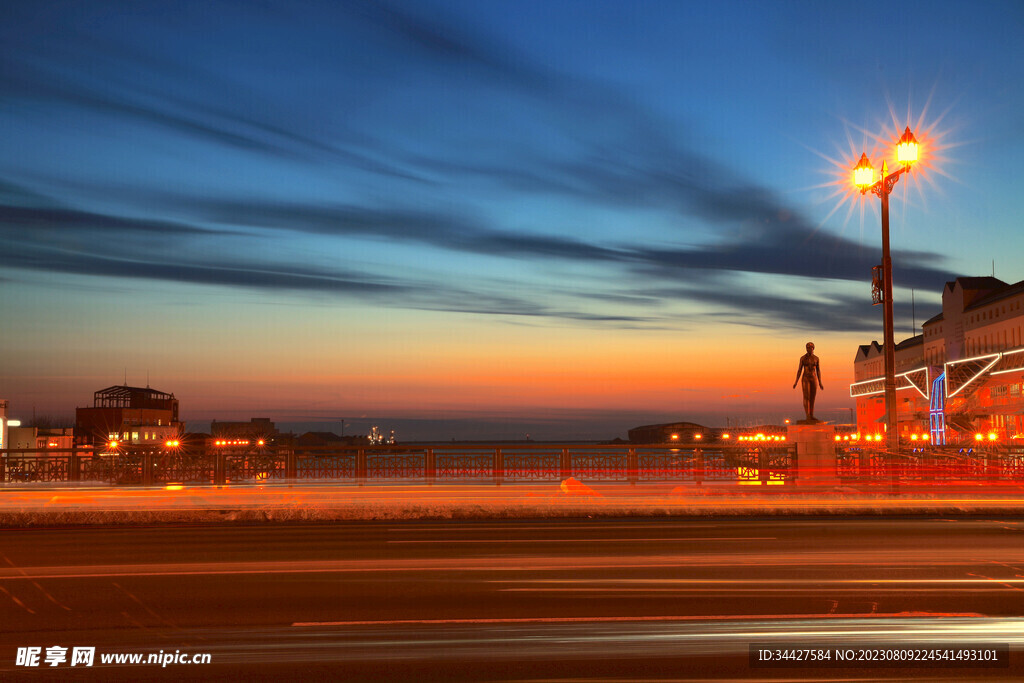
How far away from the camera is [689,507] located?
19.6 metres

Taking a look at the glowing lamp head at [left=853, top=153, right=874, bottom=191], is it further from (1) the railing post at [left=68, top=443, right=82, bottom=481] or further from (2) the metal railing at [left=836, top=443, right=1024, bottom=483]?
(1) the railing post at [left=68, top=443, right=82, bottom=481]

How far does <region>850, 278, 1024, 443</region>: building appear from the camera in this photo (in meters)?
62.8

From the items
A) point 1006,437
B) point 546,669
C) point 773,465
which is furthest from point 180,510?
point 1006,437

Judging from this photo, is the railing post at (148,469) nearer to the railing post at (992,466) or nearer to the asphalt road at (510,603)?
the asphalt road at (510,603)

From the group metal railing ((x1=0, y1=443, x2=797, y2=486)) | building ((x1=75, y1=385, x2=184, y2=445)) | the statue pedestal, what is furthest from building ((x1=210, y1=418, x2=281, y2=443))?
the statue pedestal

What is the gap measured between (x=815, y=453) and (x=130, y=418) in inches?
3951

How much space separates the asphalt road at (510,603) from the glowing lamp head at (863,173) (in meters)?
10.7

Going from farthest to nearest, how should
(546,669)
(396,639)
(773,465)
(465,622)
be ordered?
(773,465)
(465,622)
(396,639)
(546,669)

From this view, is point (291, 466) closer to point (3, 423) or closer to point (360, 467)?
point (360, 467)

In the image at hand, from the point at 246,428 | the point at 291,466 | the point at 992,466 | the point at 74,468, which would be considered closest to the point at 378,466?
the point at 291,466

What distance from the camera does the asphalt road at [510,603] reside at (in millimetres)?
6562

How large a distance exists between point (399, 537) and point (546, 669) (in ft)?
30.9

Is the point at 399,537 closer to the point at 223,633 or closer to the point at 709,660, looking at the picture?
the point at 223,633

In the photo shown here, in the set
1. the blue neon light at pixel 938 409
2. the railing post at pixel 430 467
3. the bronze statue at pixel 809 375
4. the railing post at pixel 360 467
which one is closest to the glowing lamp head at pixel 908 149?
the bronze statue at pixel 809 375
